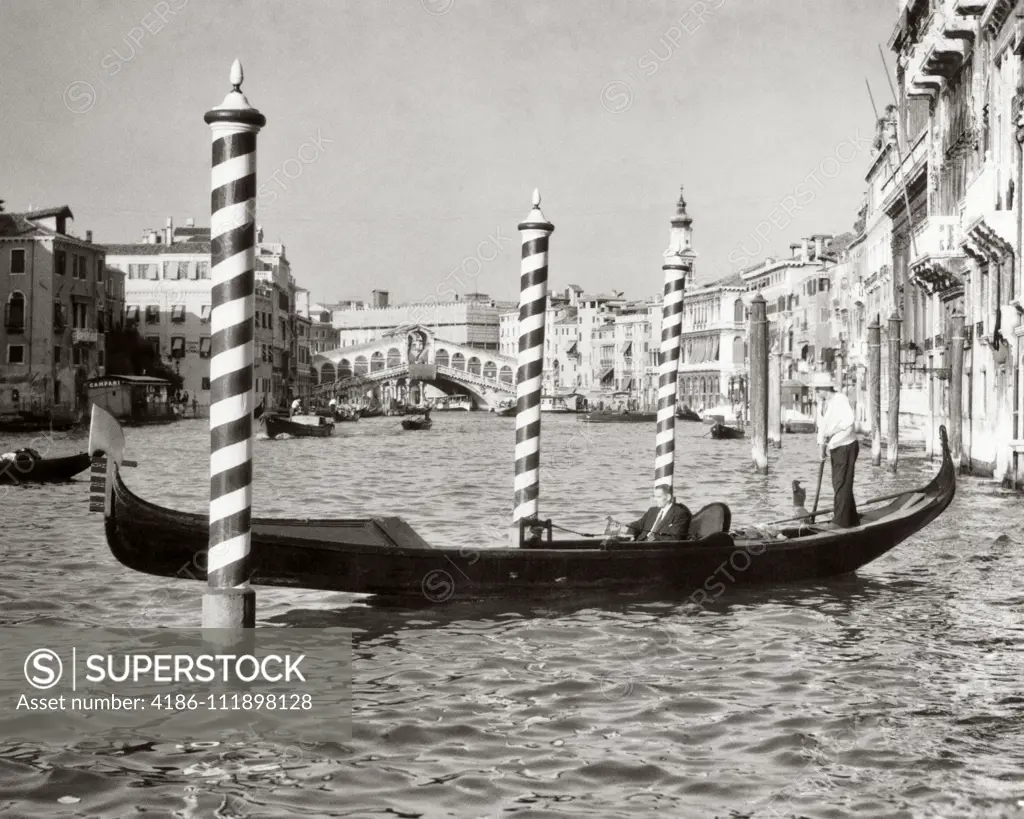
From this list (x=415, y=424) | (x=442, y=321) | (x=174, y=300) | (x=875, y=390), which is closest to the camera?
(x=875, y=390)

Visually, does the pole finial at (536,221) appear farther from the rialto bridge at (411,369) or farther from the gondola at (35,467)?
the rialto bridge at (411,369)

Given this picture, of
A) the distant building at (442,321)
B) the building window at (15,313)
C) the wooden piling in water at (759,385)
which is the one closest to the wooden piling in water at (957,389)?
the wooden piling in water at (759,385)

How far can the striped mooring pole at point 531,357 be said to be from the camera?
8.70m

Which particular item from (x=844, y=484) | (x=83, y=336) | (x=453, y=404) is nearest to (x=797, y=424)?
(x=83, y=336)

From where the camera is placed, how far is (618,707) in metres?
5.61

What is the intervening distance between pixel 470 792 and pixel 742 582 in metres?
4.03

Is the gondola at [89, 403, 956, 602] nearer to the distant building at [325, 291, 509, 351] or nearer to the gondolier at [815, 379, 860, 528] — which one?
the gondolier at [815, 379, 860, 528]

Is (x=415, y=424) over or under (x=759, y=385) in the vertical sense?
under

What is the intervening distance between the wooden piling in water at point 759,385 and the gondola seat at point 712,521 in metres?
11.6

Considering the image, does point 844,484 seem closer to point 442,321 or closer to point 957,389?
point 957,389

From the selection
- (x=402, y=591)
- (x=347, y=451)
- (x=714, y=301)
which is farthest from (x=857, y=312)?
(x=402, y=591)

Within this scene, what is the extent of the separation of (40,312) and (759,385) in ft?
84.9

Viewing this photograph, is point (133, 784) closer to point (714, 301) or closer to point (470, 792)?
point (470, 792)

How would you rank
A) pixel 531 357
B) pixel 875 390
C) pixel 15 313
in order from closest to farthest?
1. pixel 531 357
2. pixel 875 390
3. pixel 15 313
